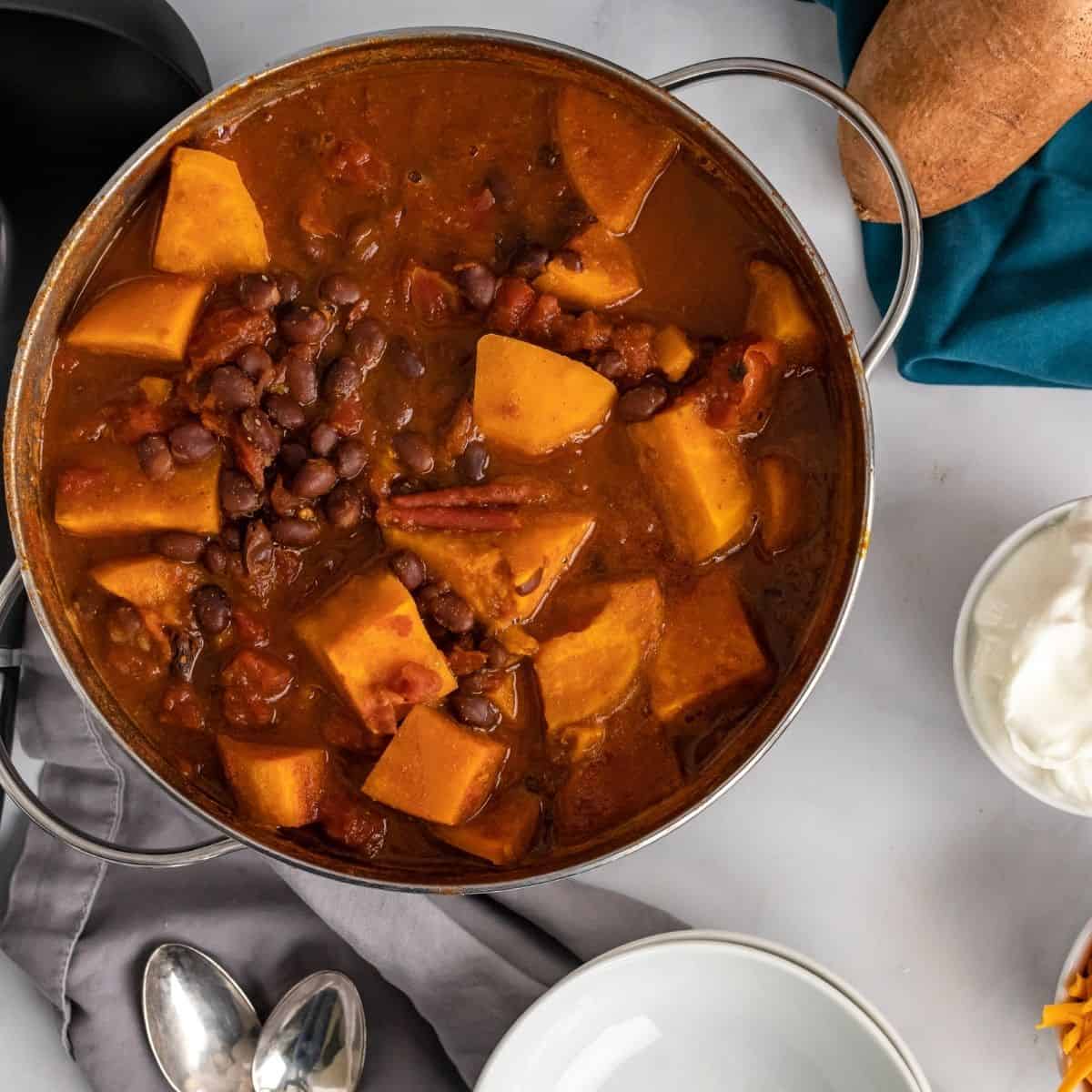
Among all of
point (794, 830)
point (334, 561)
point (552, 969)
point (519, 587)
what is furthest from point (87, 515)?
point (794, 830)

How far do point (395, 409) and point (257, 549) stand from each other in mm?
345

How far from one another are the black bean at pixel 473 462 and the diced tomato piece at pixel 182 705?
64cm

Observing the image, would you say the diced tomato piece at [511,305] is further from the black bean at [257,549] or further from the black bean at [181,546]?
the black bean at [181,546]

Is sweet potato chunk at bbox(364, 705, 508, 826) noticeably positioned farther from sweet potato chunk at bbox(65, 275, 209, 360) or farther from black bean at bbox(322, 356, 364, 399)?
sweet potato chunk at bbox(65, 275, 209, 360)

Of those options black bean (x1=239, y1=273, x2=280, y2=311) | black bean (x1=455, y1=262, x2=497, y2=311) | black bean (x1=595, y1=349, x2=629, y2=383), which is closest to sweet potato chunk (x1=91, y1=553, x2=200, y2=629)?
black bean (x1=239, y1=273, x2=280, y2=311)

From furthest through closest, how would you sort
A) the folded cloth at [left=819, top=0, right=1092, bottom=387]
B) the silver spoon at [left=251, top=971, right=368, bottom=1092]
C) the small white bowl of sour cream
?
the silver spoon at [left=251, top=971, right=368, bottom=1092] → the folded cloth at [left=819, top=0, right=1092, bottom=387] → the small white bowl of sour cream

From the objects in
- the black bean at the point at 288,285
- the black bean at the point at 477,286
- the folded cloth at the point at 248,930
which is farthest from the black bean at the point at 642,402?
the folded cloth at the point at 248,930

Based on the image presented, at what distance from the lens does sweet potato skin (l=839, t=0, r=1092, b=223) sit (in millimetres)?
2221

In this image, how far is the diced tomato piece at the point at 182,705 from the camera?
2.24 metres

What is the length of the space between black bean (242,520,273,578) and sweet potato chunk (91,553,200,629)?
0.12 meters

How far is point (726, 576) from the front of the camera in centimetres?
223

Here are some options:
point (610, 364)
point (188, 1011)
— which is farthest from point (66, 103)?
point (188, 1011)

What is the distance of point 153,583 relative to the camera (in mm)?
2199

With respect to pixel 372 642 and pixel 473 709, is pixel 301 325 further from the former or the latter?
pixel 473 709
